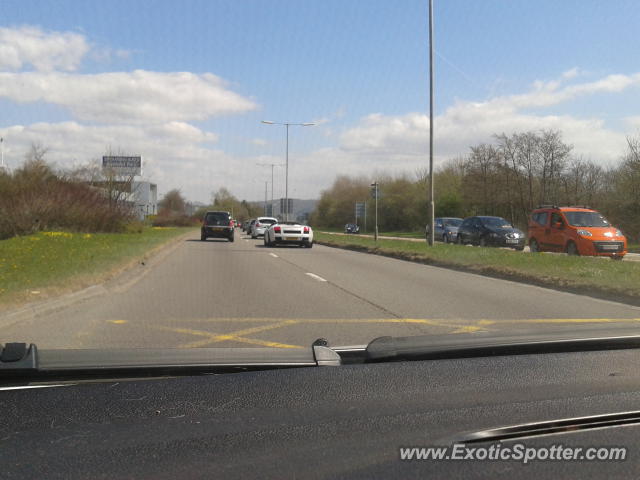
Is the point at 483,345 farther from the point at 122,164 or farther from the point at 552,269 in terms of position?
the point at 122,164

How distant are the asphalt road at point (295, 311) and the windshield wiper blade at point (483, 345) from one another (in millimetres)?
297

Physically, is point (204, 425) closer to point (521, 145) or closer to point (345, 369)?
point (345, 369)

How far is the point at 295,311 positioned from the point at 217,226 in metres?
27.0

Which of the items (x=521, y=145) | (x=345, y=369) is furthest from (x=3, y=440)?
(x=521, y=145)

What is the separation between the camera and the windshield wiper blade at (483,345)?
2.87m

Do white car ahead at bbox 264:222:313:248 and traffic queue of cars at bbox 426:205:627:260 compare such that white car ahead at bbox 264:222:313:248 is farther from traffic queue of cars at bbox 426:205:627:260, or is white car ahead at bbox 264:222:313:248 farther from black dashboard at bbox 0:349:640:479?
black dashboard at bbox 0:349:640:479

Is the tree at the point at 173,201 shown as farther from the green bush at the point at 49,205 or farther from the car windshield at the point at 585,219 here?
the car windshield at the point at 585,219

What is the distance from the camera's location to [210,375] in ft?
8.31

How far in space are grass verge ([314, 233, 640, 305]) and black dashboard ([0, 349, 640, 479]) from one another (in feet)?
29.3

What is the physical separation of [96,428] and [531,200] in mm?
52358

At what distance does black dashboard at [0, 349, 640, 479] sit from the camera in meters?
1.73

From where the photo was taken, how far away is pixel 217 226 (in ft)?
116

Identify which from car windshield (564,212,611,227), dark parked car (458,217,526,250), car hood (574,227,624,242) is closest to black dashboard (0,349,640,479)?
car hood (574,227,624,242)

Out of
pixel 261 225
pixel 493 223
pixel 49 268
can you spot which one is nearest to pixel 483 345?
pixel 49 268
